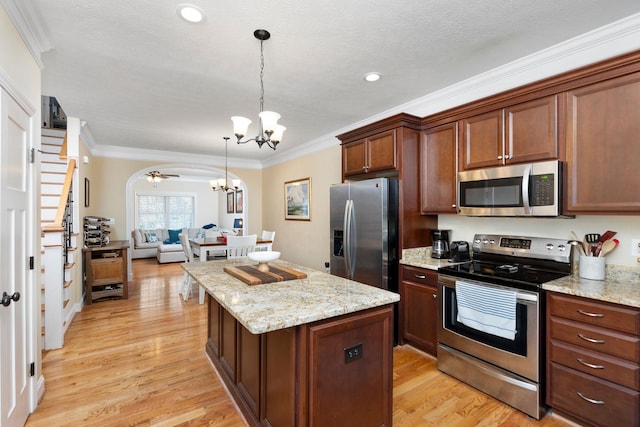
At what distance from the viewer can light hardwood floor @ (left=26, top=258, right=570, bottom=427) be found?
2.04 metres

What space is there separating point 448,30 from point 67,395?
148 inches

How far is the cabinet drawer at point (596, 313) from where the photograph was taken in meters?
1.71

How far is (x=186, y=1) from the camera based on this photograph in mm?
1794

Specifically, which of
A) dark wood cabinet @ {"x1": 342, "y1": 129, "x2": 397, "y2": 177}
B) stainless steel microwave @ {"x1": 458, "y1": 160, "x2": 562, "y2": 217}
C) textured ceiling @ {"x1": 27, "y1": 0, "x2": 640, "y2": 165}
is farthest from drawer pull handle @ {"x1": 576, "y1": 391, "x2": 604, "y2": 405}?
textured ceiling @ {"x1": 27, "y1": 0, "x2": 640, "y2": 165}

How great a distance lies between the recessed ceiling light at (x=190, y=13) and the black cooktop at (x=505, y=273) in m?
2.52

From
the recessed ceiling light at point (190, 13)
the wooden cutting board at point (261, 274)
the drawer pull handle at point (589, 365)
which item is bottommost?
the drawer pull handle at point (589, 365)

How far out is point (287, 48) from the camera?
232 centimetres

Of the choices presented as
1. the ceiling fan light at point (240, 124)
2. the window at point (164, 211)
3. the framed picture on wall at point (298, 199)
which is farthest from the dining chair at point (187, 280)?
the window at point (164, 211)

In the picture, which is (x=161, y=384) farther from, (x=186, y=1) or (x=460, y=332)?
(x=186, y=1)

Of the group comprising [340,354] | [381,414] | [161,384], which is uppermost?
[340,354]

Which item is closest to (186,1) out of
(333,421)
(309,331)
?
(309,331)

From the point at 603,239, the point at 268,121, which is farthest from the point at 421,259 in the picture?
the point at 268,121

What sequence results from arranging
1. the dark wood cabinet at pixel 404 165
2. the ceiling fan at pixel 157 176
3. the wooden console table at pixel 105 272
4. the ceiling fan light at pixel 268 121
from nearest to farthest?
the ceiling fan light at pixel 268 121, the dark wood cabinet at pixel 404 165, the wooden console table at pixel 105 272, the ceiling fan at pixel 157 176

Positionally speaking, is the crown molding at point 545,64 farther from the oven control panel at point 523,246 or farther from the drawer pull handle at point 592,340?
the drawer pull handle at point 592,340
